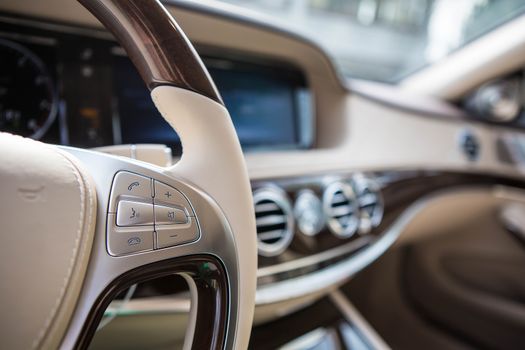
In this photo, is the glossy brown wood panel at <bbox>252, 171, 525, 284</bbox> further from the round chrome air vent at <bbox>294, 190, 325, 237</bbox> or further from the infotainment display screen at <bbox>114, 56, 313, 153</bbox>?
the infotainment display screen at <bbox>114, 56, 313, 153</bbox>

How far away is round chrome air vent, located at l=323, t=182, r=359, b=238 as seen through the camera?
854mm

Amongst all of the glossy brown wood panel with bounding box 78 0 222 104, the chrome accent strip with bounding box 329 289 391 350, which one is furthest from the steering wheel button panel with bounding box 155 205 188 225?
Result: the chrome accent strip with bounding box 329 289 391 350

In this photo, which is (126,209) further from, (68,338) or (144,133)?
(144,133)

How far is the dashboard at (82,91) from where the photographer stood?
2.30ft

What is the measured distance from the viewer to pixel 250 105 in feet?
3.14

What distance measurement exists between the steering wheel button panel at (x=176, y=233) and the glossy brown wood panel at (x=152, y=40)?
0.40ft

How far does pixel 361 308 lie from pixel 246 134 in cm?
71

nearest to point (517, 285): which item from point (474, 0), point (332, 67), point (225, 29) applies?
point (332, 67)

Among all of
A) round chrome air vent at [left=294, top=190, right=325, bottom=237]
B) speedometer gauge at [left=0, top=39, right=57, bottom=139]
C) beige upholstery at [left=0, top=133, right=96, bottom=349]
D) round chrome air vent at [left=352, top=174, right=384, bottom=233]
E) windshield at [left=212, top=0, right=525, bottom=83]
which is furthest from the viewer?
windshield at [left=212, top=0, right=525, bottom=83]

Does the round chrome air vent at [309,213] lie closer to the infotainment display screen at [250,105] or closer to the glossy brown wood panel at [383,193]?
the glossy brown wood panel at [383,193]

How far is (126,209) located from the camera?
336mm

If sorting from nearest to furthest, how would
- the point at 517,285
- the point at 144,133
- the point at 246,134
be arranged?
1. the point at 144,133
2. the point at 246,134
3. the point at 517,285

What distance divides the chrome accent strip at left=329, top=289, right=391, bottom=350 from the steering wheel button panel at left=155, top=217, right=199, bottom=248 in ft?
1.97

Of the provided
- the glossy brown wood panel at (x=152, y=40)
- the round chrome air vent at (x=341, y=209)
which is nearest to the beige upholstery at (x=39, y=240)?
the glossy brown wood panel at (x=152, y=40)
